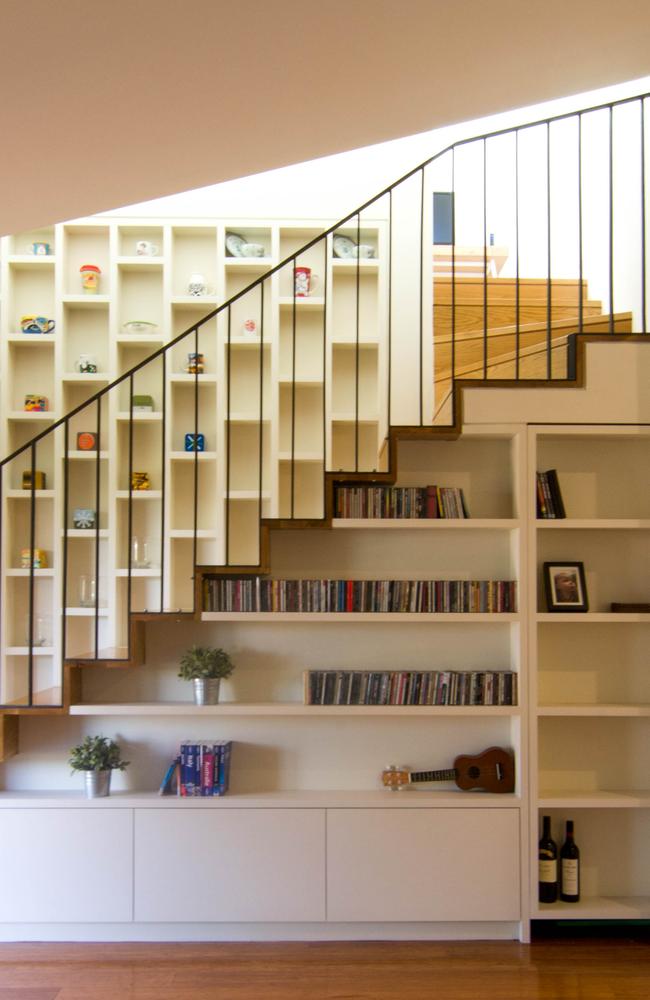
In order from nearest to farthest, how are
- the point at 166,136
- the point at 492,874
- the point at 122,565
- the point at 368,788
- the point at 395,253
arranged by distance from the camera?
1. the point at 166,136
2. the point at 492,874
3. the point at 368,788
4. the point at 122,565
5. the point at 395,253

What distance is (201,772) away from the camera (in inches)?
156

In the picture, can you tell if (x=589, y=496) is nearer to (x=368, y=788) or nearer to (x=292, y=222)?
(x=368, y=788)

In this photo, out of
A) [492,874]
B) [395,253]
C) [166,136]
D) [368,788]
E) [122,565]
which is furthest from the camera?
[395,253]

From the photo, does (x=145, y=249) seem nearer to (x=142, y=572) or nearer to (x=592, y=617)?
(x=142, y=572)

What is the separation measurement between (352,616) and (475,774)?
911mm

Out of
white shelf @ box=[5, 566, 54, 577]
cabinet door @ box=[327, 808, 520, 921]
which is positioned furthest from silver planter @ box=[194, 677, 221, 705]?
white shelf @ box=[5, 566, 54, 577]

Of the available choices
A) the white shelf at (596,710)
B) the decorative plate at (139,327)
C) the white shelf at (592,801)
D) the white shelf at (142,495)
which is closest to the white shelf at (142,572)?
the white shelf at (142,495)

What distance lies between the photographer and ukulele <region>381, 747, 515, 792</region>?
4031 millimetres

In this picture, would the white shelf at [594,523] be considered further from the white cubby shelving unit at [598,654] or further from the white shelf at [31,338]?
the white shelf at [31,338]

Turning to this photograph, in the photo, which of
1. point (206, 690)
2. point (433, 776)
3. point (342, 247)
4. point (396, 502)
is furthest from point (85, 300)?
point (433, 776)

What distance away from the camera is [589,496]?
169 inches

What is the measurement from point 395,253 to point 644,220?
1.31m

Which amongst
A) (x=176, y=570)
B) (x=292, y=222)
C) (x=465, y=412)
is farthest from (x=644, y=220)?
(x=176, y=570)

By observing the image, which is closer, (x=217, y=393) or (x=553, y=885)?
(x=553, y=885)
